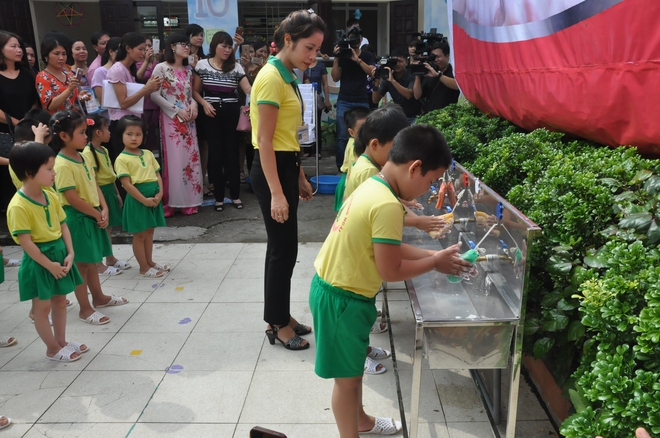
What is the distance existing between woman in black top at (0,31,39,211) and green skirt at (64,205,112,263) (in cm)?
206

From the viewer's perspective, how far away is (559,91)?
126 inches

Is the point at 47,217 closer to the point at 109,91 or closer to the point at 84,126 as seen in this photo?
the point at 84,126

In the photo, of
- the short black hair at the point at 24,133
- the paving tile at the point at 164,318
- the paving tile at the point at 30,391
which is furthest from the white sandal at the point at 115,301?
the short black hair at the point at 24,133

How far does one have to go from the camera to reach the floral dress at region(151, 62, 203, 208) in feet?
20.0

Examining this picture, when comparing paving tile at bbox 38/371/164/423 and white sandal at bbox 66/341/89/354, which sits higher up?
white sandal at bbox 66/341/89/354

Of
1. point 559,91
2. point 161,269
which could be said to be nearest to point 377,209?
point 559,91

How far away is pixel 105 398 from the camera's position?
2.97m

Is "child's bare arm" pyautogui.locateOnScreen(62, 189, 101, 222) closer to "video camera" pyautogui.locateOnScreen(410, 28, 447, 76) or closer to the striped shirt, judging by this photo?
the striped shirt

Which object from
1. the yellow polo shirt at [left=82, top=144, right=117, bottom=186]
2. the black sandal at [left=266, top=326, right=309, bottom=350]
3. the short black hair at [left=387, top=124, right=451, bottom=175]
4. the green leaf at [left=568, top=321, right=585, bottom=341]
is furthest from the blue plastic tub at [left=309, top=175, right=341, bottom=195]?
the green leaf at [left=568, top=321, right=585, bottom=341]

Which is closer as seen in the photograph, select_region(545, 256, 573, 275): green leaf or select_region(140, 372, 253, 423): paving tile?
select_region(545, 256, 573, 275): green leaf

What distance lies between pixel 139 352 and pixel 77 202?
1.13 metres

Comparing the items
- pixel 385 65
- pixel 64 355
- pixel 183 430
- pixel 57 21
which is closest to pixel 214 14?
pixel 385 65

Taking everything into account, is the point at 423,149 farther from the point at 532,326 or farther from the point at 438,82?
the point at 438,82

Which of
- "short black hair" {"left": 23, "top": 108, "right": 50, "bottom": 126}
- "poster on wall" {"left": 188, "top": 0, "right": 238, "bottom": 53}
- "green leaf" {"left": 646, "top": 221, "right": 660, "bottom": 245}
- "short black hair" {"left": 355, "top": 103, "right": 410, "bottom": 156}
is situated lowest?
"green leaf" {"left": 646, "top": 221, "right": 660, "bottom": 245}
